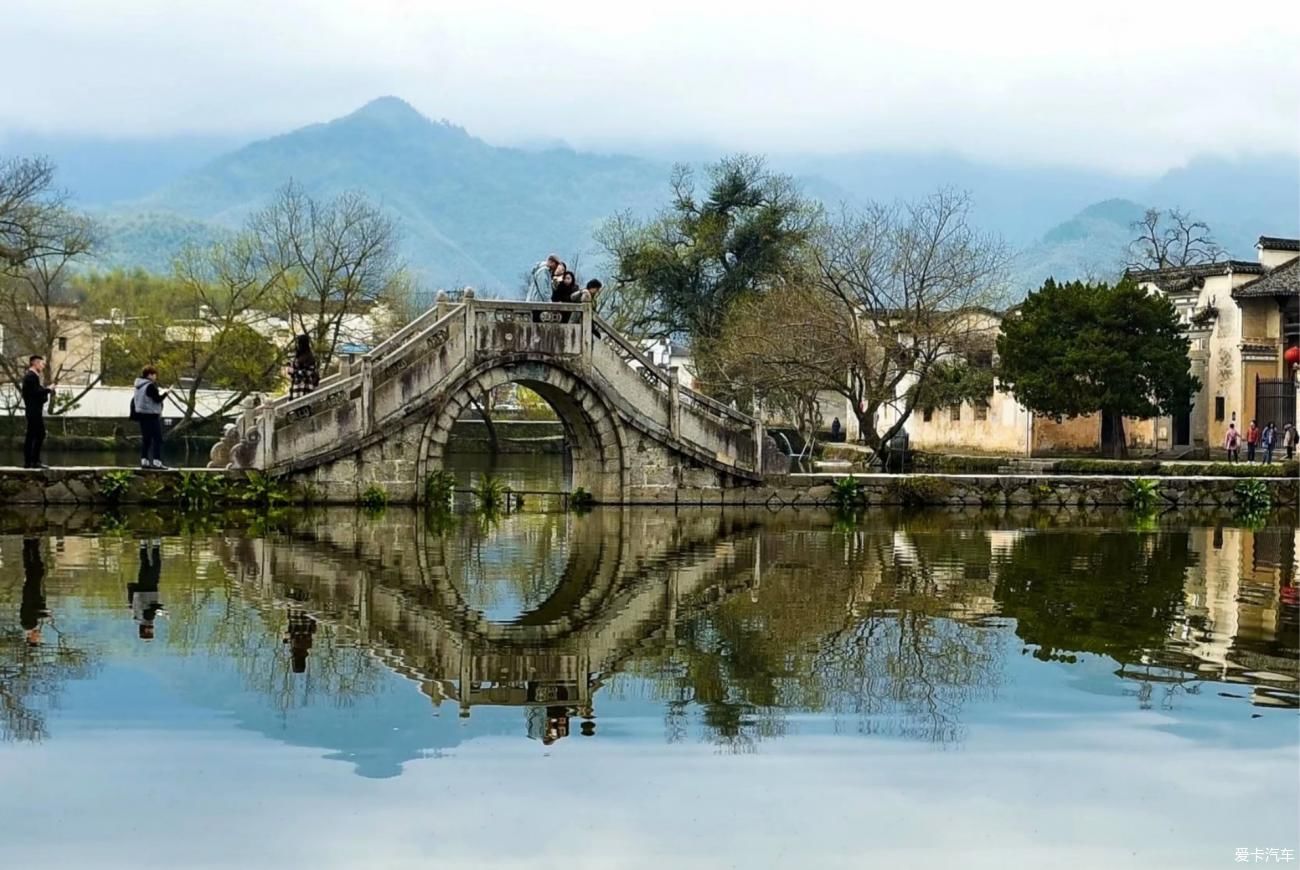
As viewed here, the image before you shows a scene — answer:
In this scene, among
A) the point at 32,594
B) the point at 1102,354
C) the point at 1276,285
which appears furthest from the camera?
the point at 1276,285

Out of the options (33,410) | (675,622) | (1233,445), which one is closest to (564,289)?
(33,410)

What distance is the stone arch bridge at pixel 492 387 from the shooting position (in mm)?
29938

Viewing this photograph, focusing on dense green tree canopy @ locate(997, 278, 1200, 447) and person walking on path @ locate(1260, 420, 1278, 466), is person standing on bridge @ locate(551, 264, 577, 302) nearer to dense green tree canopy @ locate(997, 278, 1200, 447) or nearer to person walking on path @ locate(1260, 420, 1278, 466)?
person walking on path @ locate(1260, 420, 1278, 466)

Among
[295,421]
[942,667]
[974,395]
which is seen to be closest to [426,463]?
[295,421]

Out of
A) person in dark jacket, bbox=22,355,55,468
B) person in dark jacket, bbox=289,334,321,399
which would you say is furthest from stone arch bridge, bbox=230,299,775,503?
person in dark jacket, bbox=22,355,55,468

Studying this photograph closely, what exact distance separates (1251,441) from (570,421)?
25079 millimetres

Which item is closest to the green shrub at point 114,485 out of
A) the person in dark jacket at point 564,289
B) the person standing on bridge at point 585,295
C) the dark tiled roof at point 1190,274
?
the person in dark jacket at point 564,289

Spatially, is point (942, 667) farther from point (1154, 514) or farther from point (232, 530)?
point (1154, 514)

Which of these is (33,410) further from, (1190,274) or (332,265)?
(1190,274)

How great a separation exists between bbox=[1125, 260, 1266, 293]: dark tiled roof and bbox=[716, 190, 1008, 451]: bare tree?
389 inches

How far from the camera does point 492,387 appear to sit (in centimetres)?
3142

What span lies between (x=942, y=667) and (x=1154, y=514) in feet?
68.5

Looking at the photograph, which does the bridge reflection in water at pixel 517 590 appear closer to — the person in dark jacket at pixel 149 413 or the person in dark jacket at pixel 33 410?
the person in dark jacket at pixel 149 413

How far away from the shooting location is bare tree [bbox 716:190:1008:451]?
148 ft
